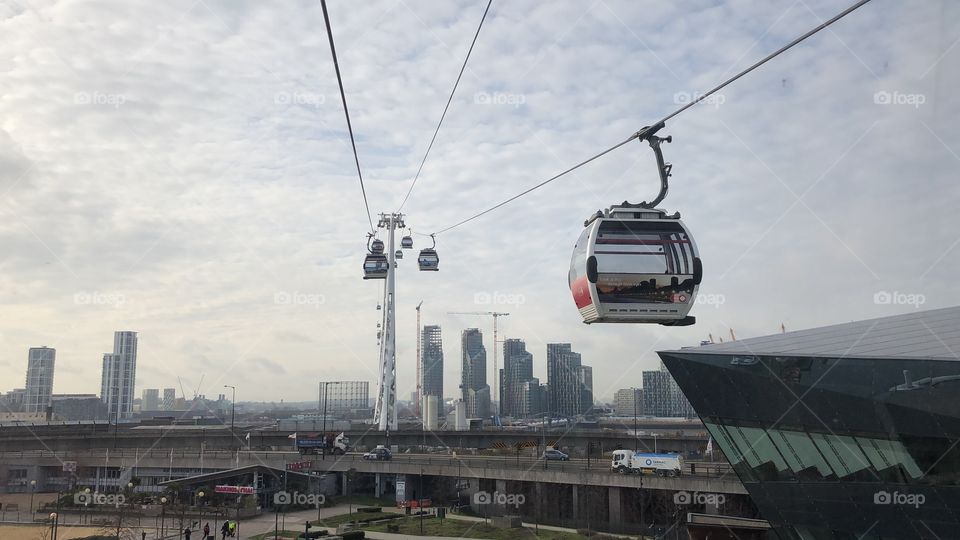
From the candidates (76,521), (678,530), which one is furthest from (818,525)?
(76,521)

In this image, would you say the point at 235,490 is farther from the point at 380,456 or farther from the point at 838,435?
the point at 838,435

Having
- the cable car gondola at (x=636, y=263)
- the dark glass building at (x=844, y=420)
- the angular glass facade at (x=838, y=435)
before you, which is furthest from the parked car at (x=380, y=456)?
the cable car gondola at (x=636, y=263)

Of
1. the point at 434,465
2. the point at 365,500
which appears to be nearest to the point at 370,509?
the point at 434,465

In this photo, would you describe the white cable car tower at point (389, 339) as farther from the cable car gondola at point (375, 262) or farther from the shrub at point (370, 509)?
the shrub at point (370, 509)

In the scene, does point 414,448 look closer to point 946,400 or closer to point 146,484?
point 146,484

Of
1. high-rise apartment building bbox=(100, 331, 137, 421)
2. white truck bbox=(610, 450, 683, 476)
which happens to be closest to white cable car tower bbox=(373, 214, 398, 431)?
white truck bbox=(610, 450, 683, 476)
